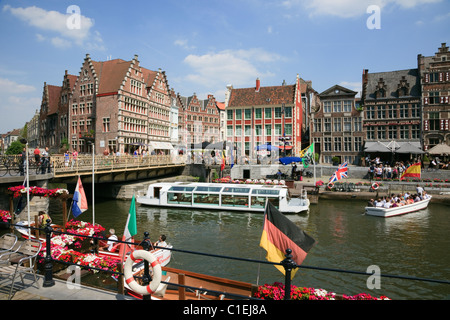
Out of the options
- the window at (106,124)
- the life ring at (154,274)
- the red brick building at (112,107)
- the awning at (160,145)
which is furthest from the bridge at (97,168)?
the life ring at (154,274)

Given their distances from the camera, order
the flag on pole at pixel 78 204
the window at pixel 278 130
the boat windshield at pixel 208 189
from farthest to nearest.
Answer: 1. the window at pixel 278 130
2. the boat windshield at pixel 208 189
3. the flag on pole at pixel 78 204

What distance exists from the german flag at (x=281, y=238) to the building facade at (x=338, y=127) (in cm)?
4122

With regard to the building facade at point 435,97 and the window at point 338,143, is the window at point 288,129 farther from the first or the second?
the building facade at point 435,97

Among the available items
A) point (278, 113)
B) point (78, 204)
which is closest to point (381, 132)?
point (278, 113)

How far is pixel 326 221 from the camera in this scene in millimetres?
22078

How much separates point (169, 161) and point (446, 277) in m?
30.2

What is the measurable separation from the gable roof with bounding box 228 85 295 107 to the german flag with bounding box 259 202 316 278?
157ft

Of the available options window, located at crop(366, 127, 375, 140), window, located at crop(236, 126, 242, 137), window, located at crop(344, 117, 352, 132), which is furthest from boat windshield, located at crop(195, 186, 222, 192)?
window, located at crop(236, 126, 242, 137)

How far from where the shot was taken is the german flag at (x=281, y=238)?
720 cm

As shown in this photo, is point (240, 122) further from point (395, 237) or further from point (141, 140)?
point (395, 237)

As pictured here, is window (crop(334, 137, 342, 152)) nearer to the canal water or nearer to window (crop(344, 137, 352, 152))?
window (crop(344, 137, 352, 152))

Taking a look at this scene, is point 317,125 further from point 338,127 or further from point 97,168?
point 97,168

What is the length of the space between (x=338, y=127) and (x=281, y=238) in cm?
4321

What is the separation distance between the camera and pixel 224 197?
84.9ft
